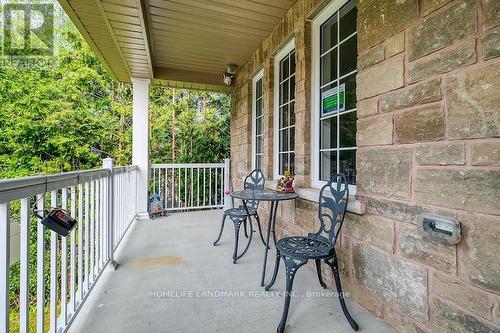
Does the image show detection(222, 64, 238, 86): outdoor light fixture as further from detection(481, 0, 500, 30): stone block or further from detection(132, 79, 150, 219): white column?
detection(481, 0, 500, 30): stone block

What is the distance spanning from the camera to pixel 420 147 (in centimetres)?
146

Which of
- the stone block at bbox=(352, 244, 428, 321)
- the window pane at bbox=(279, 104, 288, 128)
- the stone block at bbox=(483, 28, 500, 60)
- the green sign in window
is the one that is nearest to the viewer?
the stone block at bbox=(483, 28, 500, 60)

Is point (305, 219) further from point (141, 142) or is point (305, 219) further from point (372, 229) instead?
point (141, 142)

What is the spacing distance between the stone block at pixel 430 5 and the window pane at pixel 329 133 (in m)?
1.07

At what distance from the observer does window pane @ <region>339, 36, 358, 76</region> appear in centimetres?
220

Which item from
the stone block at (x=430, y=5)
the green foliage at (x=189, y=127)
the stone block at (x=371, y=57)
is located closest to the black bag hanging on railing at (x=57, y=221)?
the stone block at (x=371, y=57)

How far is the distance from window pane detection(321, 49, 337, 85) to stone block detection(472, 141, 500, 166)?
1445mm

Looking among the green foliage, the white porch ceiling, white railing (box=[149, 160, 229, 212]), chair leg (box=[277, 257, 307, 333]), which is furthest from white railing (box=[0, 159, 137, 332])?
the green foliage

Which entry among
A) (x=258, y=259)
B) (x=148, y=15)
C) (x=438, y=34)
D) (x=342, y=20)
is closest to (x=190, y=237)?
(x=258, y=259)

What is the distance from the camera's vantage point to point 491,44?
115 centimetres

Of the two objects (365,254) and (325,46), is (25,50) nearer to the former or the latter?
(325,46)

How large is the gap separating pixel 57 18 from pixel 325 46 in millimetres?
11137

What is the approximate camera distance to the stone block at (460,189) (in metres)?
1.16

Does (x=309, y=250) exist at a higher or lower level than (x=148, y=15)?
lower
